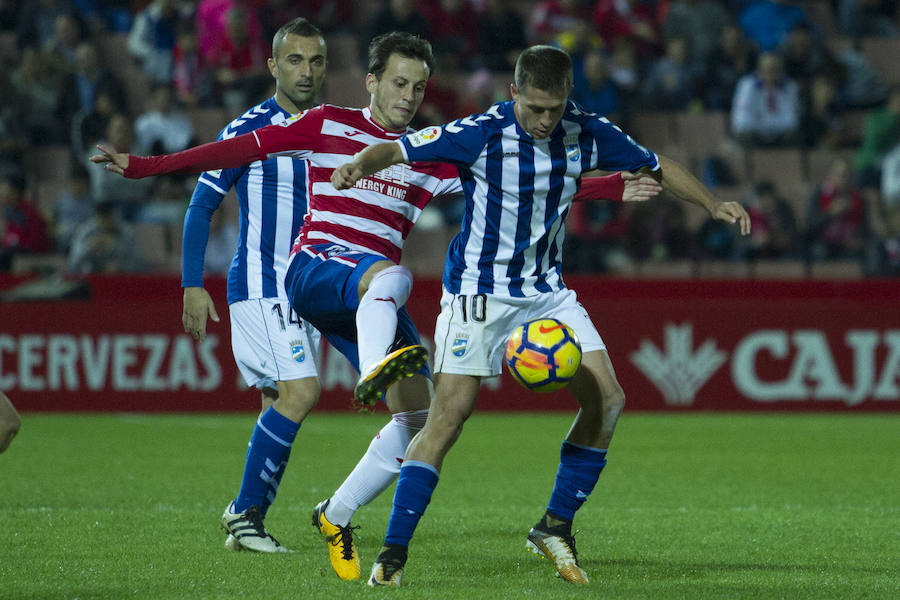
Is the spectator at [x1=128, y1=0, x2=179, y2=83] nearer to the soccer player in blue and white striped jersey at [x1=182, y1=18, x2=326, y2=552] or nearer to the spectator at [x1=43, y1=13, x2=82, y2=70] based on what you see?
the spectator at [x1=43, y1=13, x2=82, y2=70]

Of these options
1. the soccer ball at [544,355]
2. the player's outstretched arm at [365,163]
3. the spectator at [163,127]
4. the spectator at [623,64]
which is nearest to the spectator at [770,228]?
the spectator at [623,64]

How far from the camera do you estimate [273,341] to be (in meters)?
5.66

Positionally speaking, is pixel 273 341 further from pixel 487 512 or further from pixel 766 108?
pixel 766 108

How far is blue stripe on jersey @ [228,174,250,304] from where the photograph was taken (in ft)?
18.9

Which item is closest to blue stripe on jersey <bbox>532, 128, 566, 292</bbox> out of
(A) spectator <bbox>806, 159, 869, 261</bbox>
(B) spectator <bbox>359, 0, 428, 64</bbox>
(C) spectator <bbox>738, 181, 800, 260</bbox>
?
(C) spectator <bbox>738, 181, 800, 260</bbox>

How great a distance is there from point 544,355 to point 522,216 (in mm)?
557

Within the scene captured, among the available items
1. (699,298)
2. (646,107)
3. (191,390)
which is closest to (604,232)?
(699,298)

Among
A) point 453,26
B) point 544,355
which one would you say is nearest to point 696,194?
point 544,355

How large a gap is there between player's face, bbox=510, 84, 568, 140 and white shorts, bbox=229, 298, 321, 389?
1.55 meters

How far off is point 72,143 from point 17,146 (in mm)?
566

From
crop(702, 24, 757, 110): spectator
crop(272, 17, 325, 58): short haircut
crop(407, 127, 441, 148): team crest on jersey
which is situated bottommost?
crop(407, 127, 441, 148): team crest on jersey

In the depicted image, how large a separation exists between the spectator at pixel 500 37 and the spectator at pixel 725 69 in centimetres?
221

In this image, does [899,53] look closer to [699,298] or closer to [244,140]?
[699,298]

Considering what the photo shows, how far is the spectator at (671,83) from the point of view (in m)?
14.7
